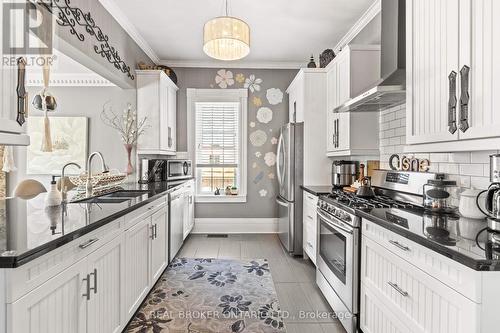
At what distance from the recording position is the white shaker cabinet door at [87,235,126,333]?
5.34ft

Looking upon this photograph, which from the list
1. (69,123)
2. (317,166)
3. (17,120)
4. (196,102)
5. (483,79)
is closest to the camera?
(483,79)

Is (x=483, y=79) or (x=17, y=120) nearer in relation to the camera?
(x=483, y=79)

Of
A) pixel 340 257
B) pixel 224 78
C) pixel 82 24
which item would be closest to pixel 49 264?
pixel 340 257

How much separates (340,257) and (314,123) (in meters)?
2.01

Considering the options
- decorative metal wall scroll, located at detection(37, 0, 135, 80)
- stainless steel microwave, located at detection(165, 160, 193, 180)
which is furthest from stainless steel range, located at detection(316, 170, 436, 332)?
decorative metal wall scroll, located at detection(37, 0, 135, 80)

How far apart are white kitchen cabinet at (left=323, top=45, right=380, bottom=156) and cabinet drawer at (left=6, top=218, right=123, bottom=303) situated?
2517mm

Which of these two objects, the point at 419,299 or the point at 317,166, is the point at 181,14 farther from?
the point at 419,299

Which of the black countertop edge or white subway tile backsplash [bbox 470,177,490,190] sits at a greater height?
white subway tile backsplash [bbox 470,177,490,190]

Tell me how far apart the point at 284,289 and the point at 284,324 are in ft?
2.06

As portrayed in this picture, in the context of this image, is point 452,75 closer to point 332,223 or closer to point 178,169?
point 332,223

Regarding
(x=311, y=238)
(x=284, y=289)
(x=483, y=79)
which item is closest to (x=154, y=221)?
(x=284, y=289)

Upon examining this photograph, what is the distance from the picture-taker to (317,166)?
3.93 metres

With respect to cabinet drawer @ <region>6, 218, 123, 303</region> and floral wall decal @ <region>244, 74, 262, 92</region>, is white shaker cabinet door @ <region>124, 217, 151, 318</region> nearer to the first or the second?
cabinet drawer @ <region>6, 218, 123, 303</region>

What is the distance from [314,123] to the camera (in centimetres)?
389
